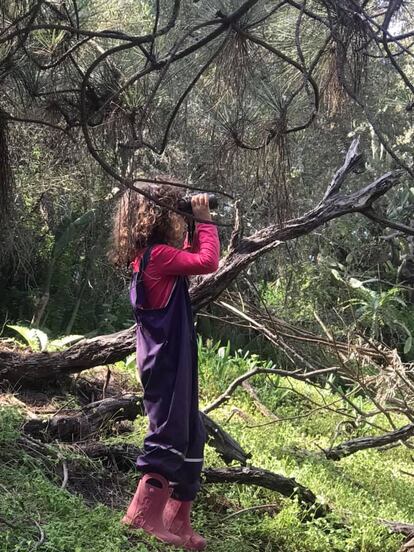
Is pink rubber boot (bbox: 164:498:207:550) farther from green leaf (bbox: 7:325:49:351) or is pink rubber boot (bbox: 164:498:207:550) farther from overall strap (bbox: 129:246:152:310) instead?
green leaf (bbox: 7:325:49:351)

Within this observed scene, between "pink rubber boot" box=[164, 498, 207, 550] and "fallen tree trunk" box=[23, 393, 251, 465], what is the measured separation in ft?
2.87

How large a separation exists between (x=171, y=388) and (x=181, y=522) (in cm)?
54

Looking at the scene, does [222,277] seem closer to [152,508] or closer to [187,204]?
[187,204]

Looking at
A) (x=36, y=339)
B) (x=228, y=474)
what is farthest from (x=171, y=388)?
(x=36, y=339)

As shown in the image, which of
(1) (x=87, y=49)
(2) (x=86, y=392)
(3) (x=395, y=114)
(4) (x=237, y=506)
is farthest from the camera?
(3) (x=395, y=114)

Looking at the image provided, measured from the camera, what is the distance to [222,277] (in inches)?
156

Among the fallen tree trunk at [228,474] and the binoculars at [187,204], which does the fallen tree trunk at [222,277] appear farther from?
the binoculars at [187,204]

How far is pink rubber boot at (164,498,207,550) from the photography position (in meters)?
2.71

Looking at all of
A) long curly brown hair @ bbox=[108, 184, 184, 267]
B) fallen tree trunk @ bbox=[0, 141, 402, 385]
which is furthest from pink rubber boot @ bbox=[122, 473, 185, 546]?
fallen tree trunk @ bbox=[0, 141, 402, 385]

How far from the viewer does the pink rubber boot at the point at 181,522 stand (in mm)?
2711

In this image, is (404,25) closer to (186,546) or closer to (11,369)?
(186,546)

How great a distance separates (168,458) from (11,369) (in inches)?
74.0

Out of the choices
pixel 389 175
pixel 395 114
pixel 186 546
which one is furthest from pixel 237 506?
pixel 395 114

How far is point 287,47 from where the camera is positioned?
2.70 metres
